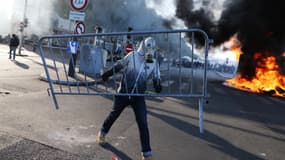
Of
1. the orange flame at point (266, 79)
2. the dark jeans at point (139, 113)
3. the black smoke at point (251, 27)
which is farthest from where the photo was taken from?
the black smoke at point (251, 27)

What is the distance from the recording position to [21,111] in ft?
17.4

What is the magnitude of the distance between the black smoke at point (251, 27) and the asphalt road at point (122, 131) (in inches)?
315

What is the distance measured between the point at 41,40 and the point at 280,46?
12970 mm

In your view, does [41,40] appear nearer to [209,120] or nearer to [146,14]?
[209,120]

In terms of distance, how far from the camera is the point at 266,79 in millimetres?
14109

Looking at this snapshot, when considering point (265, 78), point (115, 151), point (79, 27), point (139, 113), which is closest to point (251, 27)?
point (265, 78)

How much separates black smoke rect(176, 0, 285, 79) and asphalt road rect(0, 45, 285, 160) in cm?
800

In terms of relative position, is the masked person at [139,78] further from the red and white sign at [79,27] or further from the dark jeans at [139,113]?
the red and white sign at [79,27]

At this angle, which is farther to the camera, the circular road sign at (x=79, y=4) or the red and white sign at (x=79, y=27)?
the red and white sign at (x=79, y=27)

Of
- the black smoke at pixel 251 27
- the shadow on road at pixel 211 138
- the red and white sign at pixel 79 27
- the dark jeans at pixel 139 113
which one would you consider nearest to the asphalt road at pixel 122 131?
the shadow on road at pixel 211 138

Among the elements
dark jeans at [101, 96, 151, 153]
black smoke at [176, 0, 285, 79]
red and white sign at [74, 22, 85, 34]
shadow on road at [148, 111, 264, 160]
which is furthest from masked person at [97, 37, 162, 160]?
black smoke at [176, 0, 285, 79]

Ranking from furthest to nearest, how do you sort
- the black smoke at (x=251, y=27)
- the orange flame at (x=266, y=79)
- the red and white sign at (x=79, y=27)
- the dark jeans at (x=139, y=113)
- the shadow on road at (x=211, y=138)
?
the black smoke at (x=251, y=27)
the orange flame at (x=266, y=79)
the red and white sign at (x=79, y=27)
the shadow on road at (x=211, y=138)
the dark jeans at (x=139, y=113)

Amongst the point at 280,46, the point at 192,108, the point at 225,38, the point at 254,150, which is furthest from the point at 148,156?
the point at 225,38

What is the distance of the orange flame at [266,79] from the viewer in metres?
13.3
